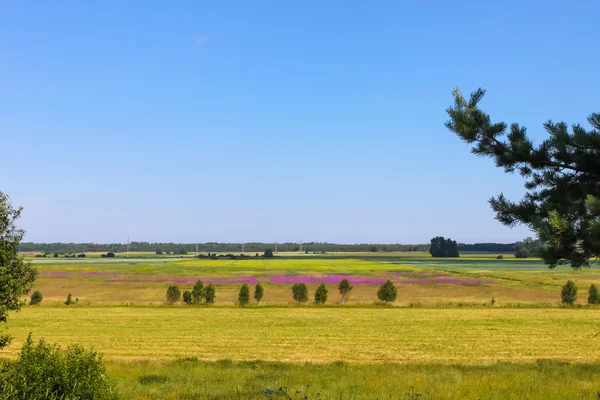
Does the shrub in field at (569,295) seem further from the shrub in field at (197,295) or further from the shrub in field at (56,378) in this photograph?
the shrub in field at (56,378)

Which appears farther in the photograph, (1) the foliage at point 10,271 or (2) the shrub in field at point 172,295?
(2) the shrub in field at point 172,295

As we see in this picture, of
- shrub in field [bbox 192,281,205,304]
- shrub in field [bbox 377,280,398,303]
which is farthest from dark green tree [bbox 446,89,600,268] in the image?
shrub in field [bbox 192,281,205,304]

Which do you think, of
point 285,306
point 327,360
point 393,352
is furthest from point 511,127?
point 285,306

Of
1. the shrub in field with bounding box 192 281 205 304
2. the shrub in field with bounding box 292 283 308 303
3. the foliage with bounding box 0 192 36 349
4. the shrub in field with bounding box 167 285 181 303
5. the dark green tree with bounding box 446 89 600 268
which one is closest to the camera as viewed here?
the dark green tree with bounding box 446 89 600 268

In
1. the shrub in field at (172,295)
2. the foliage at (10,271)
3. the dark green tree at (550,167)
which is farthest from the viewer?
the shrub in field at (172,295)

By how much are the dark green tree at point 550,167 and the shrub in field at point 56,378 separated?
724 cm

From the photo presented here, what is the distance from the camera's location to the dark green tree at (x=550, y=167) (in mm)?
7324

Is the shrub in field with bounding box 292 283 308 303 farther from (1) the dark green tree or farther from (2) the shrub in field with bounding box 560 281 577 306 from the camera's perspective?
(1) the dark green tree

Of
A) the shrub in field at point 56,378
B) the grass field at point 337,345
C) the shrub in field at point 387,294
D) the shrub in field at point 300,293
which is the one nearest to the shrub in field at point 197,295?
the grass field at point 337,345

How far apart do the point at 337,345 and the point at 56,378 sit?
2115cm

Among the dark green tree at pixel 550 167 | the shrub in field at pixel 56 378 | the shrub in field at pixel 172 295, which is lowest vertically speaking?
the shrub in field at pixel 172 295

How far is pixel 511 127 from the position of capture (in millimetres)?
8352

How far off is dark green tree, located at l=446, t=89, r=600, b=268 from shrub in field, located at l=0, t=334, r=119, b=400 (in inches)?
285

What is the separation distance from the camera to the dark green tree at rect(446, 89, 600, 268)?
24.0 feet
